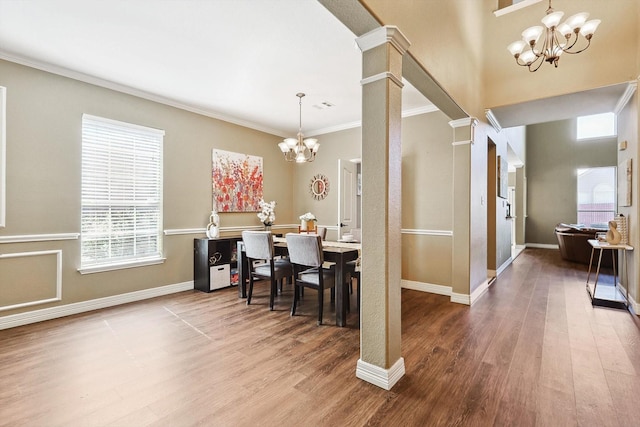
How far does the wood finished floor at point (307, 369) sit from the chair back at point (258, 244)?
2.14ft

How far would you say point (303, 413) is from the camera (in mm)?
1732

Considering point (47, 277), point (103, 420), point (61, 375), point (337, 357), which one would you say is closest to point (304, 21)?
point (337, 357)

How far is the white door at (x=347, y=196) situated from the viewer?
492 centimetres

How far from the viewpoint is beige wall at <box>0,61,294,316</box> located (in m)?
3.04

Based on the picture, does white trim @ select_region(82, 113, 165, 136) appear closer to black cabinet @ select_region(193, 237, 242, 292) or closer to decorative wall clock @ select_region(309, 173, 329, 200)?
black cabinet @ select_region(193, 237, 242, 292)

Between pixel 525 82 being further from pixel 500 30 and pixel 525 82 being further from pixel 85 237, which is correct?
pixel 85 237

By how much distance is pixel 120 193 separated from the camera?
151 inches

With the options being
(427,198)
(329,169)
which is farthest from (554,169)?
(329,169)

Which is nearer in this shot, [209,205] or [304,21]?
[304,21]

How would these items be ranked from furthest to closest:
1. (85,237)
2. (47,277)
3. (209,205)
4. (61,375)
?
(209,205), (85,237), (47,277), (61,375)

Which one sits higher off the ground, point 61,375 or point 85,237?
point 85,237

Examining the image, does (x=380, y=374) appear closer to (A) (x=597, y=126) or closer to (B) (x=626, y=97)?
(B) (x=626, y=97)

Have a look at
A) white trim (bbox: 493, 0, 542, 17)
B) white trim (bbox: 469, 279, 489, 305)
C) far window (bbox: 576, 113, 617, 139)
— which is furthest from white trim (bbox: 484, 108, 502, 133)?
far window (bbox: 576, 113, 617, 139)

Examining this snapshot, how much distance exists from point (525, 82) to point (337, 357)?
164 inches
